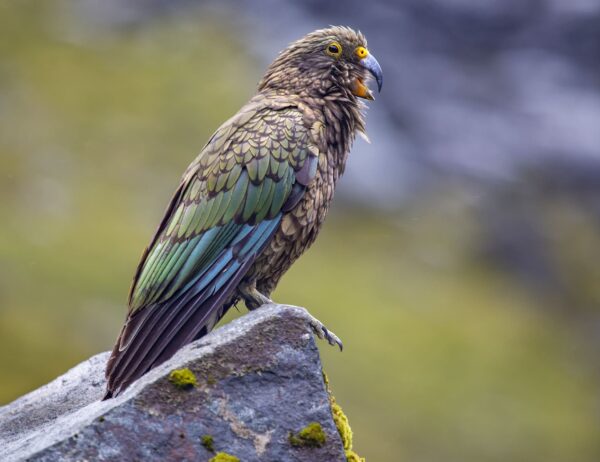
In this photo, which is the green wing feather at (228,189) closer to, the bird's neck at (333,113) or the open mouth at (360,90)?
the bird's neck at (333,113)

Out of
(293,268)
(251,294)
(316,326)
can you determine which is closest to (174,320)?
(251,294)

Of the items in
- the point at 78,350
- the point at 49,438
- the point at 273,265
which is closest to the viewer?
the point at 49,438

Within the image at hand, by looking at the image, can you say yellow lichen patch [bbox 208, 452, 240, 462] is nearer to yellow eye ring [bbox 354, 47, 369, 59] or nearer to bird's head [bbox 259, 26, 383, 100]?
bird's head [bbox 259, 26, 383, 100]

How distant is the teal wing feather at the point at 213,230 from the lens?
244 inches

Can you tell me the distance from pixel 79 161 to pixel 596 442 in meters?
11.5

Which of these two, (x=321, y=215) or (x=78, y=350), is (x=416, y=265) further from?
(x=321, y=215)

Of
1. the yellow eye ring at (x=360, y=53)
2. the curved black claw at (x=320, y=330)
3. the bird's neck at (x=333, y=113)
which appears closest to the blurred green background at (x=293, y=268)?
the bird's neck at (x=333, y=113)

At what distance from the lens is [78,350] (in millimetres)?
15203

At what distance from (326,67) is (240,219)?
1622 mm

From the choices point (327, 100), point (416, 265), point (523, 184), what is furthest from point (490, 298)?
point (327, 100)

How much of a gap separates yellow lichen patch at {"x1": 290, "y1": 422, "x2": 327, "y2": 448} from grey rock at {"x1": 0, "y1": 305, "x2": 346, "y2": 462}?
0.03 meters

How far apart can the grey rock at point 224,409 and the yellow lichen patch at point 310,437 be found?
0.10 ft

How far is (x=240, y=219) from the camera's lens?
6.57m

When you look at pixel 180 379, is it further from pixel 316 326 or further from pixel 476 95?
pixel 476 95
